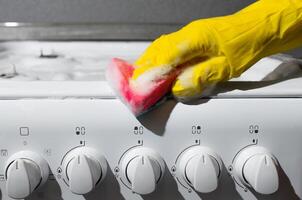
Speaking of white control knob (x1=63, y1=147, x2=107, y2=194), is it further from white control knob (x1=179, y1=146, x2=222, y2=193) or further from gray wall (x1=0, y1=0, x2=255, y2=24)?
gray wall (x1=0, y1=0, x2=255, y2=24)

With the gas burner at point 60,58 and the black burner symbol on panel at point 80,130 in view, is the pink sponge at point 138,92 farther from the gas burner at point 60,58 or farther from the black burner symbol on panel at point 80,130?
the gas burner at point 60,58

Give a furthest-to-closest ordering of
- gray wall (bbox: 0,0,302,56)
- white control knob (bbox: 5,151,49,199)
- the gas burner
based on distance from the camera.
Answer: gray wall (bbox: 0,0,302,56) → the gas burner → white control knob (bbox: 5,151,49,199)

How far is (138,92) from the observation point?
15.7 inches

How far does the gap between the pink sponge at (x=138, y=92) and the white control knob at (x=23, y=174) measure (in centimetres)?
10

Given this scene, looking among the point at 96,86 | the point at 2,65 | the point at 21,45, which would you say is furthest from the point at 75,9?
the point at 96,86

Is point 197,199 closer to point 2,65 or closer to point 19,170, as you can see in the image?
point 19,170

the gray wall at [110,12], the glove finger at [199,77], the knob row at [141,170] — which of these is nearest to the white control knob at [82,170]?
the knob row at [141,170]

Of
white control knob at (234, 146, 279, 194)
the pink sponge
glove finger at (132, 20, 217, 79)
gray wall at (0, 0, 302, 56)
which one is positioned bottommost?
white control knob at (234, 146, 279, 194)

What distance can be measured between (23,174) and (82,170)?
0.18 ft

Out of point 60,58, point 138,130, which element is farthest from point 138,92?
point 60,58

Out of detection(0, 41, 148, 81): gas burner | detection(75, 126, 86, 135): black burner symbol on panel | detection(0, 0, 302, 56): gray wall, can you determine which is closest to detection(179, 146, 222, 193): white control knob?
detection(75, 126, 86, 135): black burner symbol on panel

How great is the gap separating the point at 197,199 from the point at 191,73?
129 mm

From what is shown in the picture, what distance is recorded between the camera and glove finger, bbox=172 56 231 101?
0.40m

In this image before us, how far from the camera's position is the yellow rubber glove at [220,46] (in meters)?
0.41
